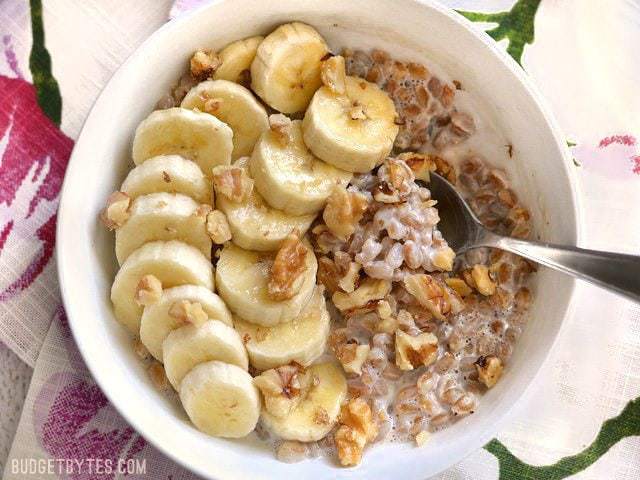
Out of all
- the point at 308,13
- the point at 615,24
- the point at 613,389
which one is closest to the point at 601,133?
the point at 615,24

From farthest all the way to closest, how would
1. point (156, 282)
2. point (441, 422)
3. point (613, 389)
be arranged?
point (613, 389), point (441, 422), point (156, 282)

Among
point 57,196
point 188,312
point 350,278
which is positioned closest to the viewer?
point 188,312

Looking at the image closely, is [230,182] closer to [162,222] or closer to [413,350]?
[162,222]

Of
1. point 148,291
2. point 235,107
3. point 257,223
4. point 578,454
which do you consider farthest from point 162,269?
point 578,454

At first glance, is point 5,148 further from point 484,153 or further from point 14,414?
point 484,153

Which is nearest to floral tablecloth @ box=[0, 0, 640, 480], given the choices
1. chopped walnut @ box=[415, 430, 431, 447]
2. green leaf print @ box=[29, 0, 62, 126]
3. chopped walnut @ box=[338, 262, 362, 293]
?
green leaf print @ box=[29, 0, 62, 126]
